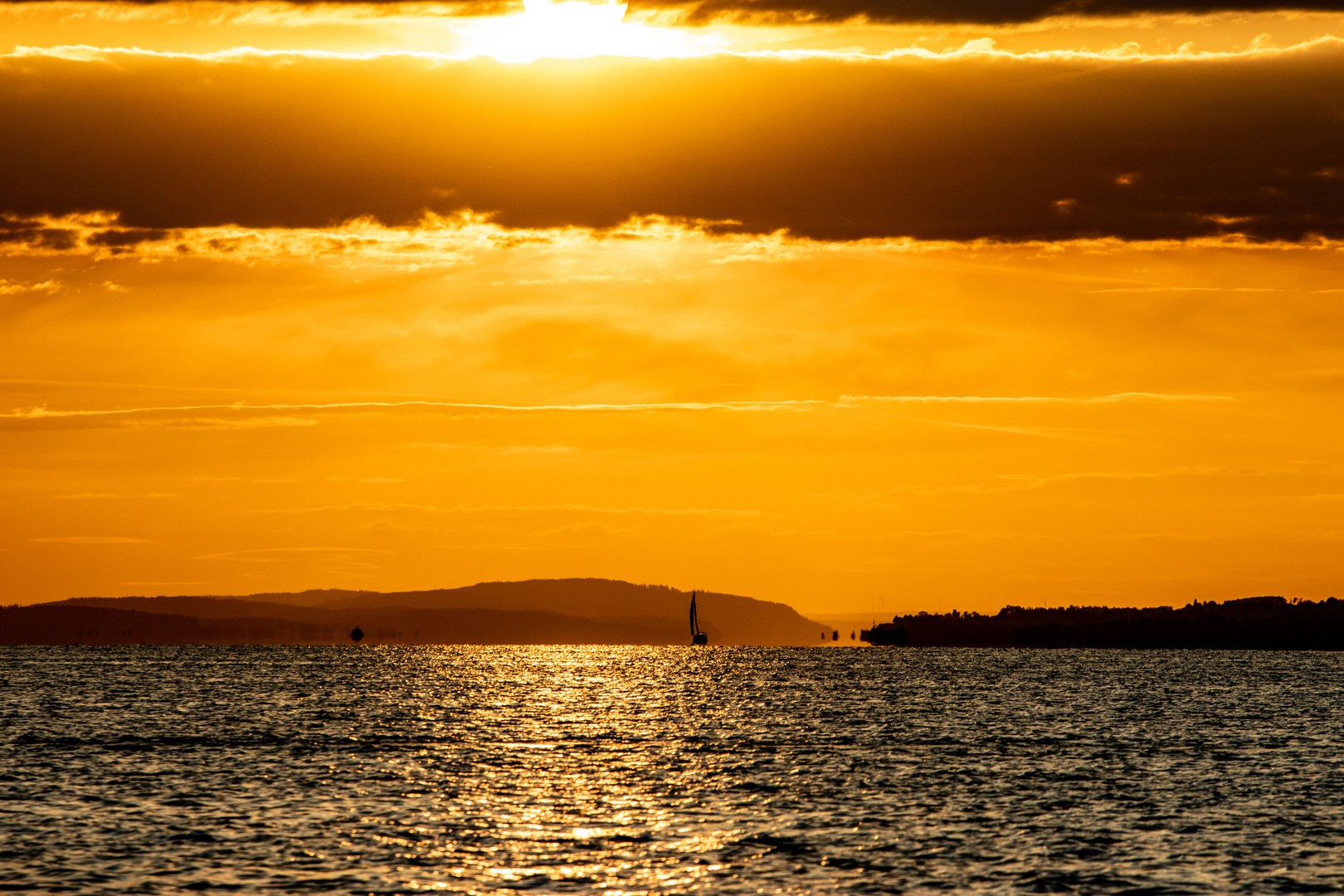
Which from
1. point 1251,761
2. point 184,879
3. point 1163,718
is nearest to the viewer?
point 184,879

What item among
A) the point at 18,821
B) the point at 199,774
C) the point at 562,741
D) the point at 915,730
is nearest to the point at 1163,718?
the point at 915,730

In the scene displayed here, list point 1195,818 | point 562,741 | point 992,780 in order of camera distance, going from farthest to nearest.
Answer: point 562,741, point 992,780, point 1195,818

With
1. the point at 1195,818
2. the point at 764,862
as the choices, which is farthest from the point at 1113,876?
the point at 1195,818

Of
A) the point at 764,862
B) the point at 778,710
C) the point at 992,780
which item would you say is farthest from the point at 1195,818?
the point at 778,710

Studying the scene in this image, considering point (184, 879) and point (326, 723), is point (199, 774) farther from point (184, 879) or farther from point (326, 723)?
point (326, 723)

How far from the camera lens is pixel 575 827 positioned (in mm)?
67562

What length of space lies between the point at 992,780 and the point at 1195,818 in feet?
56.3

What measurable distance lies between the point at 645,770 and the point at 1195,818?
113 feet

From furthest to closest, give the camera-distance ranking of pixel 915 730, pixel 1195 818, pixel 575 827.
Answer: pixel 915 730 → pixel 1195 818 → pixel 575 827

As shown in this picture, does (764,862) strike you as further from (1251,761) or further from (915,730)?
(915,730)

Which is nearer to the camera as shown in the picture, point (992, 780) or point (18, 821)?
point (18, 821)

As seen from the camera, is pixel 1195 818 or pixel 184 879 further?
pixel 1195 818

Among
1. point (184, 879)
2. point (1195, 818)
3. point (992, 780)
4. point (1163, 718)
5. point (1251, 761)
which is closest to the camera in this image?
point (184, 879)

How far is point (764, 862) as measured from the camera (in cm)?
5847
